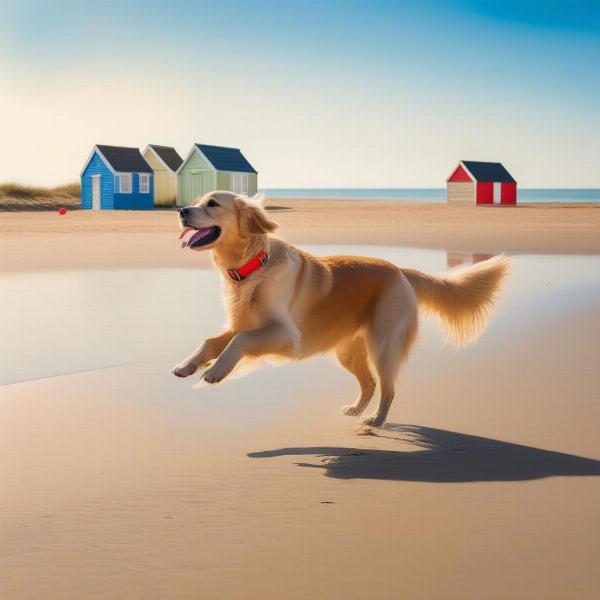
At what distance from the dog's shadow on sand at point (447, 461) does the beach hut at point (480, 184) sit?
57405 millimetres

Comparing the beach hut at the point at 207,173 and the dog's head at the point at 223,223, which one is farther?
the beach hut at the point at 207,173

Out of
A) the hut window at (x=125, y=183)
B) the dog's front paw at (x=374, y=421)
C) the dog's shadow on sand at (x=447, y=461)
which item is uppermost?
the hut window at (x=125, y=183)

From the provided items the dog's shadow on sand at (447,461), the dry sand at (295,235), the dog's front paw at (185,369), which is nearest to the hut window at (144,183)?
the dry sand at (295,235)

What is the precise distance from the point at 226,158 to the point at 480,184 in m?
18.2

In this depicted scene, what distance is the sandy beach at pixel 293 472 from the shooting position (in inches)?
139

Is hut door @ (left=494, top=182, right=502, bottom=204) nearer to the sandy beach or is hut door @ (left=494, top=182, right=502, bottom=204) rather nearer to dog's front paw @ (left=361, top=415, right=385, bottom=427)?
the sandy beach

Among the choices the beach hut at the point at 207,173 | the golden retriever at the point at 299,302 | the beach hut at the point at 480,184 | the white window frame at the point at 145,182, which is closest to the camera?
the golden retriever at the point at 299,302

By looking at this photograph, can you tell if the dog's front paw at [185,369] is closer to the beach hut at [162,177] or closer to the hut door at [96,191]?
the hut door at [96,191]

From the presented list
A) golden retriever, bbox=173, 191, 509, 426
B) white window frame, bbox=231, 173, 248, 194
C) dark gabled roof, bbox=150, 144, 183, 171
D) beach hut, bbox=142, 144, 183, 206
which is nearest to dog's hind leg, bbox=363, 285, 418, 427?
golden retriever, bbox=173, 191, 509, 426

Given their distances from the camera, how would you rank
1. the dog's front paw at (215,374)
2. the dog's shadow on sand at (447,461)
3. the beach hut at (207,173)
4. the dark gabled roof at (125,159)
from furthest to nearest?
the beach hut at (207,173), the dark gabled roof at (125,159), the dog's front paw at (215,374), the dog's shadow on sand at (447,461)

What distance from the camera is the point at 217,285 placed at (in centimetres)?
1459

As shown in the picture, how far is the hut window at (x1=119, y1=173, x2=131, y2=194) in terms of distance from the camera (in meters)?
49.8

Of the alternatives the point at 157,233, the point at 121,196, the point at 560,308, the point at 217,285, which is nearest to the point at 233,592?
the point at 560,308

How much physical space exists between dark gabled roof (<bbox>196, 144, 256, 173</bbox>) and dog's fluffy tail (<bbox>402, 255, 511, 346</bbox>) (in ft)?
149
